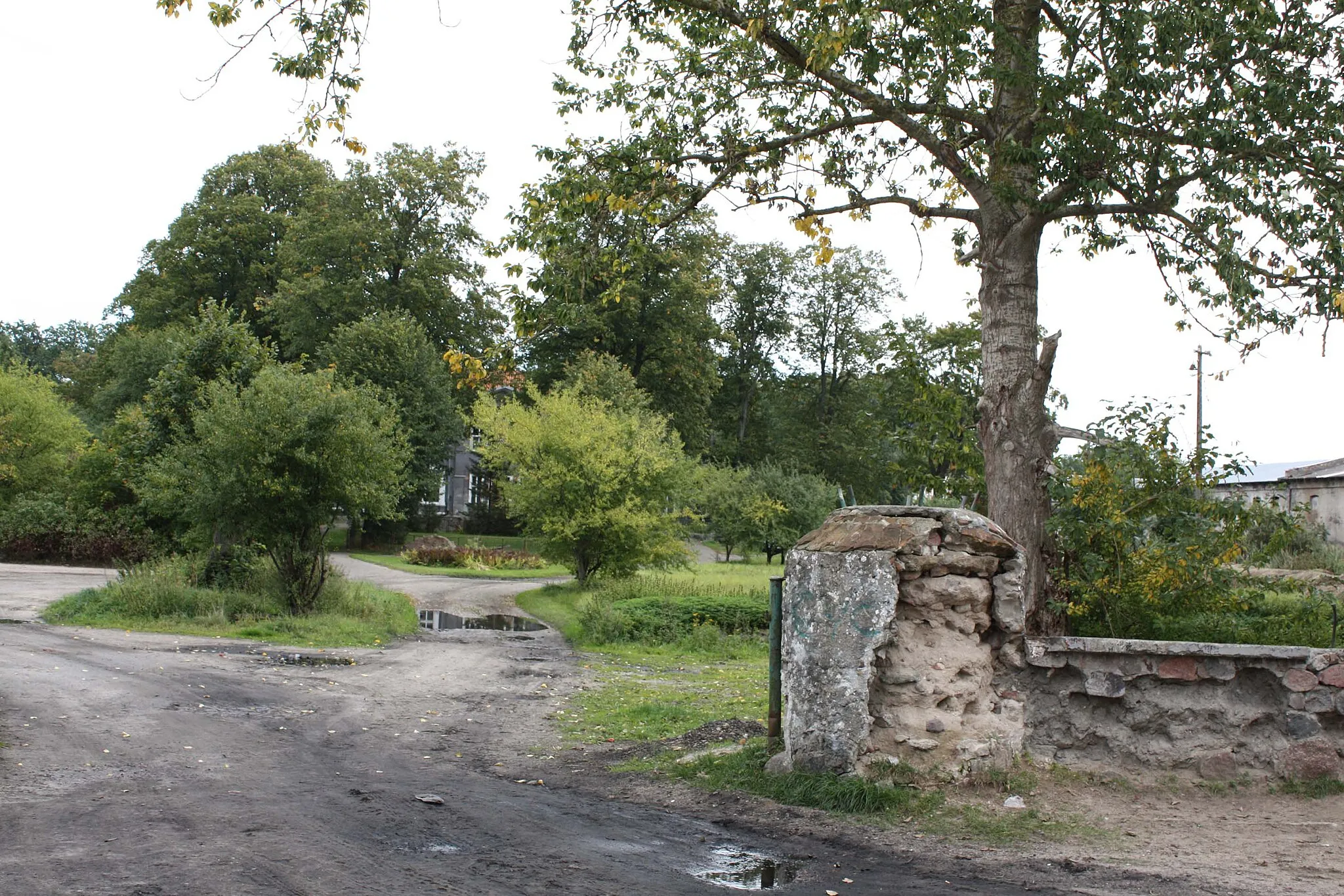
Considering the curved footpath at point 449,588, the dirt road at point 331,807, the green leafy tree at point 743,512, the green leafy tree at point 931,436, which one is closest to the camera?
the dirt road at point 331,807

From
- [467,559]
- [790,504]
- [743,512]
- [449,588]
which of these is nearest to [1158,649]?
[449,588]

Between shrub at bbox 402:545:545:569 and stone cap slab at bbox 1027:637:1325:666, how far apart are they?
3059 cm

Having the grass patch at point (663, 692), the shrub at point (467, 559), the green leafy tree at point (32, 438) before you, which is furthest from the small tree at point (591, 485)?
the green leafy tree at point (32, 438)

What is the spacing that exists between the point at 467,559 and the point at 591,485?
13.8 metres

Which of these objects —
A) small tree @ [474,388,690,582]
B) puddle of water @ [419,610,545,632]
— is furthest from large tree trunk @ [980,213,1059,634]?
small tree @ [474,388,690,582]

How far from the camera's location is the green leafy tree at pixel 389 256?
146ft

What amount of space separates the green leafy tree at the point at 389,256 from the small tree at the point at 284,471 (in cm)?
2579

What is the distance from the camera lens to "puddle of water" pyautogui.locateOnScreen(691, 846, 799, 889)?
5.52 meters

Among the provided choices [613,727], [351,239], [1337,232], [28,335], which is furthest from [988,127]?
[28,335]

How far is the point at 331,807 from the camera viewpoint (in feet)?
22.1

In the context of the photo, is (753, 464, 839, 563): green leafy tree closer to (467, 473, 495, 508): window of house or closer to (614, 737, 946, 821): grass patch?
(467, 473, 495, 508): window of house

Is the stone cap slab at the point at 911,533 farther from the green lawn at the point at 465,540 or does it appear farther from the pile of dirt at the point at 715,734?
the green lawn at the point at 465,540

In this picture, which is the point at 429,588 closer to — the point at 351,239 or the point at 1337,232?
the point at 351,239

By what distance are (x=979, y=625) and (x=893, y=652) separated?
0.72 metres
